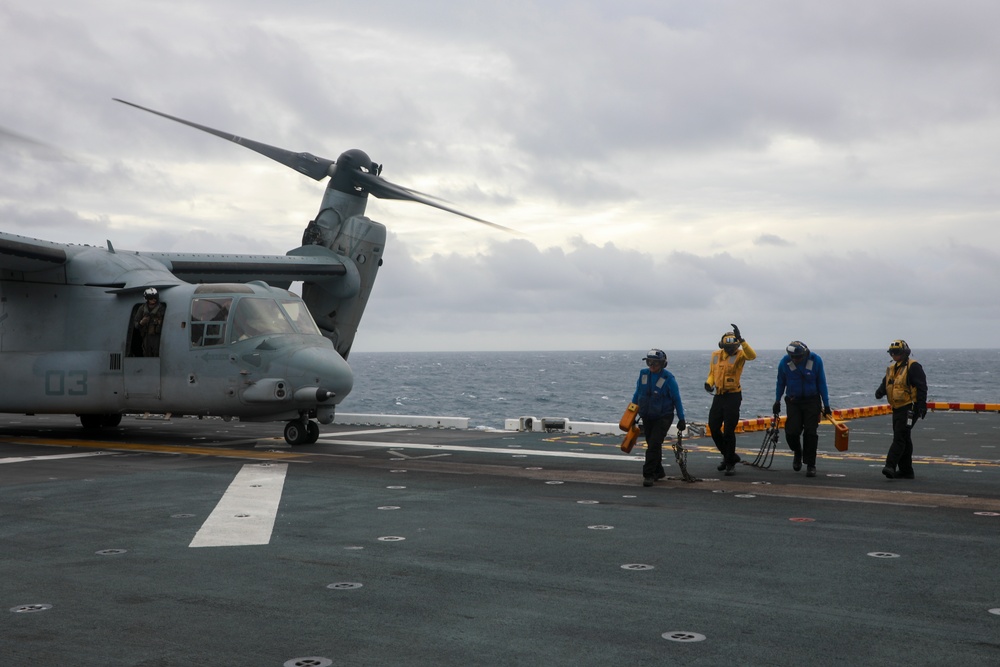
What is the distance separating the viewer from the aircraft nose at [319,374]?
1603 cm

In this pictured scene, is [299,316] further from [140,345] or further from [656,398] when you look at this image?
[656,398]

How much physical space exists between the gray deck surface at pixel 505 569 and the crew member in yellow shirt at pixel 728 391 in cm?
49

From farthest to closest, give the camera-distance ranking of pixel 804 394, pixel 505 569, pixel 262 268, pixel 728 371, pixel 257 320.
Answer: pixel 262 268
pixel 257 320
pixel 728 371
pixel 804 394
pixel 505 569

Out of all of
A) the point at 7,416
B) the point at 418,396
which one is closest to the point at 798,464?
the point at 7,416

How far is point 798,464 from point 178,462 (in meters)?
9.70

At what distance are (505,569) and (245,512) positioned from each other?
3.81 meters

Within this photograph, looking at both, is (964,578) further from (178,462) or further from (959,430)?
(959,430)

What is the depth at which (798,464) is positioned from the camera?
13914 mm

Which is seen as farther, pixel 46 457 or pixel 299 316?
pixel 299 316

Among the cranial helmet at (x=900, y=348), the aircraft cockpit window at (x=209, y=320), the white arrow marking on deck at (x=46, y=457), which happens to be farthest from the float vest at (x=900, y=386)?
the white arrow marking on deck at (x=46, y=457)

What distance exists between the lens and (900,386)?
1312cm

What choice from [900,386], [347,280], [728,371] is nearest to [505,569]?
[728,371]

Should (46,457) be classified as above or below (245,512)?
below

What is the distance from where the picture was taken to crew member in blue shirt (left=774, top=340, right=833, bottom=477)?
44.3 ft
